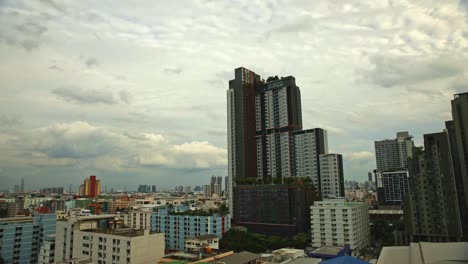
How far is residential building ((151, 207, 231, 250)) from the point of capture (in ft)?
209

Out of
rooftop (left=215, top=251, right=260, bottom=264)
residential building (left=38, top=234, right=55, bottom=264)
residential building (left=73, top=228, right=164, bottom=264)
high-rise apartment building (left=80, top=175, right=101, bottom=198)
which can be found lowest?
residential building (left=38, top=234, right=55, bottom=264)

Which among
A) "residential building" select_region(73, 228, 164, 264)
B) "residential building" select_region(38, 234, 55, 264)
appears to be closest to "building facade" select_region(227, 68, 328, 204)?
"residential building" select_region(38, 234, 55, 264)

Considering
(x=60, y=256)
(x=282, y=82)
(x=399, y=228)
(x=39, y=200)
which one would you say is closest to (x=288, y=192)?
(x=399, y=228)

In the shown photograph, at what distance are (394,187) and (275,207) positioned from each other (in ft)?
217

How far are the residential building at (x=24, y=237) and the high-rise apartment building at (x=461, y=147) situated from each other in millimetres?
67256

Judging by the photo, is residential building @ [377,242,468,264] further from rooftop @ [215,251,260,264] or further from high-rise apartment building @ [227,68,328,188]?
high-rise apartment building @ [227,68,328,188]

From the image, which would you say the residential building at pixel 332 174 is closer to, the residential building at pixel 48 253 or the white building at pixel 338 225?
the white building at pixel 338 225

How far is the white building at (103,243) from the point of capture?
3622 cm

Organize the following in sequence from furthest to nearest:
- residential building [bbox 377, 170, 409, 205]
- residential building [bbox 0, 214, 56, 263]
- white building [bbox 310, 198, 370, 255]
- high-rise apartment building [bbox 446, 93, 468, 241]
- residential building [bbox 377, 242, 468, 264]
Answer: residential building [bbox 377, 170, 409, 205], white building [bbox 310, 198, 370, 255], residential building [bbox 0, 214, 56, 263], high-rise apartment building [bbox 446, 93, 468, 241], residential building [bbox 377, 242, 468, 264]

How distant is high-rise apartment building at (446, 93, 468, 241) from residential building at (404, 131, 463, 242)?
774 millimetres

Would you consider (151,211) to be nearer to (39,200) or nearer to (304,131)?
(304,131)

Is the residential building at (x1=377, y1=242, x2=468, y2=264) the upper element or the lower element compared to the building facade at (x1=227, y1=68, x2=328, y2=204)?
lower

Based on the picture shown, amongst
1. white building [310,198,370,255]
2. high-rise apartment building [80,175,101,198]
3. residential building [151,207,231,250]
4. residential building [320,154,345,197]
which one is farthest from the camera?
high-rise apartment building [80,175,101,198]

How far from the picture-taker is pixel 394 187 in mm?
115625
